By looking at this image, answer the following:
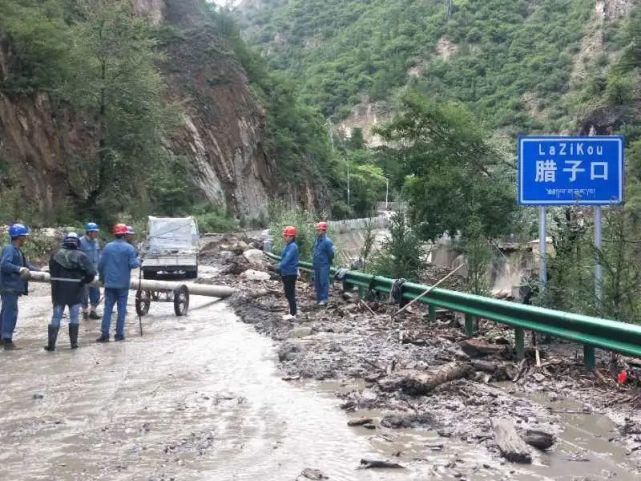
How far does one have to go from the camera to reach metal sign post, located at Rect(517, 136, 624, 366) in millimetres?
9617

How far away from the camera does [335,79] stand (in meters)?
146

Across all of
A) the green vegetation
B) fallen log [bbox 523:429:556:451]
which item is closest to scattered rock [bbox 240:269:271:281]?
fallen log [bbox 523:429:556:451]

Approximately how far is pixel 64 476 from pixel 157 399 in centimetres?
219

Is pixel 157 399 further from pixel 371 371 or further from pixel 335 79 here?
pixel 335 79

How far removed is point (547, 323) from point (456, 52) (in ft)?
409

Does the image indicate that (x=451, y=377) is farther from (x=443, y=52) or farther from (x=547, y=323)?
(x=443, y=52)

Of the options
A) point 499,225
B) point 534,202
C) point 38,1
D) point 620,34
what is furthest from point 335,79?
point 534,202

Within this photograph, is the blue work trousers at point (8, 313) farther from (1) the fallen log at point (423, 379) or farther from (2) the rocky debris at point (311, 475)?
(2) the rocky debris at point (311, 475)

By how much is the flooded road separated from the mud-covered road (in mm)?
12

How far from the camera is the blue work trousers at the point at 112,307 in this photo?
11175mm

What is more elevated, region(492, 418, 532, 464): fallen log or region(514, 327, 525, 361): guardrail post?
region(514, 327, 525, 361): guardrail post

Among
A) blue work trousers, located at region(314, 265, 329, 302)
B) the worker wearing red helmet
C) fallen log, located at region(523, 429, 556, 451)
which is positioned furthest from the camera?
blue work trousers, located at region(314, 265, 329, 302)

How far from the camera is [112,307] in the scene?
11.4 metres

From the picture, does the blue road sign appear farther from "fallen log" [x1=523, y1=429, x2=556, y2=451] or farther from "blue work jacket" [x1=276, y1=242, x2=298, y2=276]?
"fallen log" [x1=523, y1=429, x2=556, y2=451]
